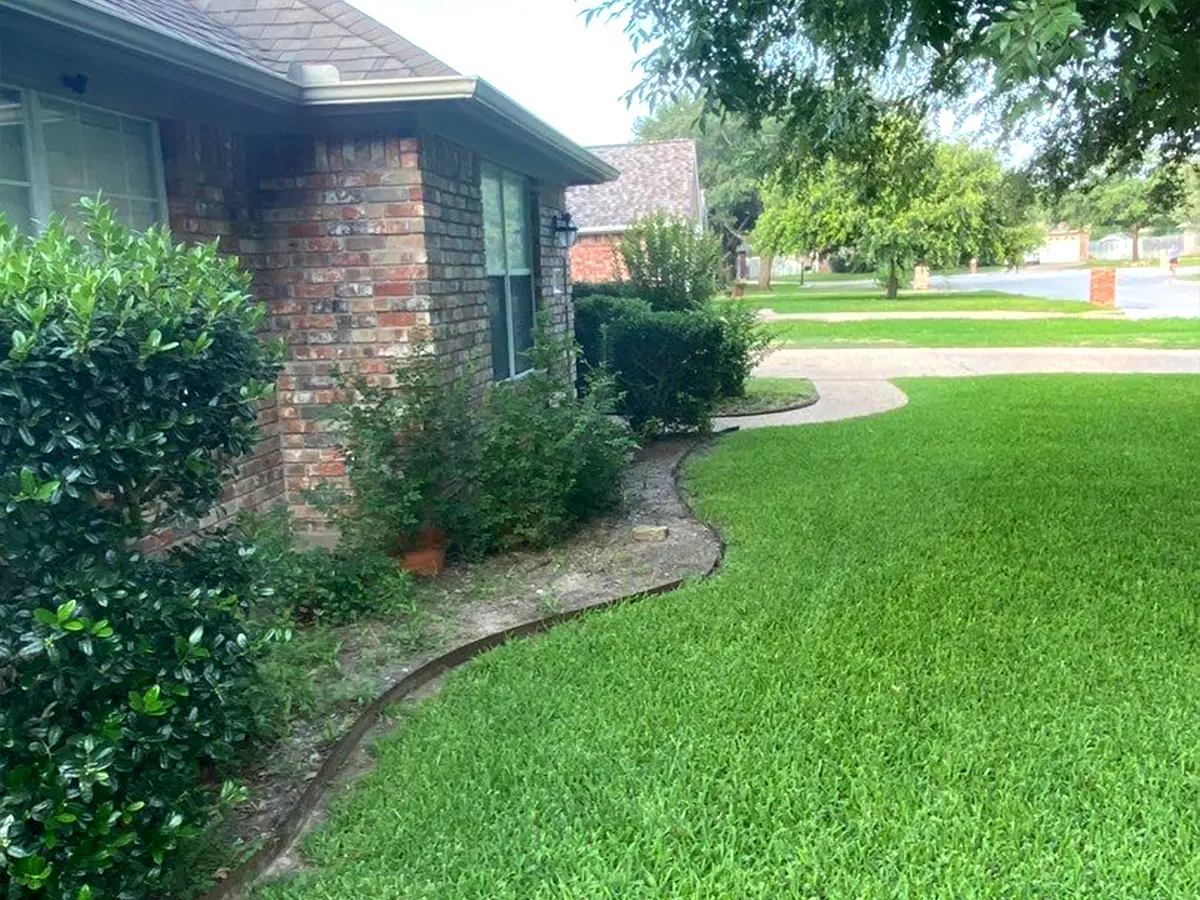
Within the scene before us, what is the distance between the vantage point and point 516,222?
8992 mm

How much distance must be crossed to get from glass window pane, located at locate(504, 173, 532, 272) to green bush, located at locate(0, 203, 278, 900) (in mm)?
5934

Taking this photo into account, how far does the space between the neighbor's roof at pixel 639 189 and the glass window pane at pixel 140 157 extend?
71.1 feet

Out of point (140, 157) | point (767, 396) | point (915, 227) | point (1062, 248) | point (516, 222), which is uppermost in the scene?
Answer: point (1062, 248)

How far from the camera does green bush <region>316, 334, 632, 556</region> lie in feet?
18.4

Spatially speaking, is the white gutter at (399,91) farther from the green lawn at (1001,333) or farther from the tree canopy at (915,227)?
the tree canopy at (915,227)

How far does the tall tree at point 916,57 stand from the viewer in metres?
3.64

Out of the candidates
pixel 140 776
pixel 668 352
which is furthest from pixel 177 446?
pixel 668 352

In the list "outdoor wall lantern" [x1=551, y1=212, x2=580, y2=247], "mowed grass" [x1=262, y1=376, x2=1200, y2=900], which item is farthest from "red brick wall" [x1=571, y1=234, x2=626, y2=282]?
"mowed grass" [x1=262, y1=376, x2=1200, y2=900]

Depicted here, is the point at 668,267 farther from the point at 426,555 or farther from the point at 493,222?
the point at 426,555

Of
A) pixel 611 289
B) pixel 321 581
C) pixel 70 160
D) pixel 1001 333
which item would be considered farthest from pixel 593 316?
pixel 1001 333

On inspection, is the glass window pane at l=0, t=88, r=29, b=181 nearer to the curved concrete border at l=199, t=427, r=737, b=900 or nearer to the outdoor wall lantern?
the curved concrete border at l=199, t=427, r=737, b=900

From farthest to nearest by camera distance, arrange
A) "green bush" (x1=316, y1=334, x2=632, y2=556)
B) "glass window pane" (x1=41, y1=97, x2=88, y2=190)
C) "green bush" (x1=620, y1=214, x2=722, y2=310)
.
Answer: "green bush" (x1=620, y1=214, x2=722, y2=310) → "green bush" (x1=316, y1=334, x2=632, y2=556) → "glass window pane" (x1=41, y1=97, x2=88, y2=190)

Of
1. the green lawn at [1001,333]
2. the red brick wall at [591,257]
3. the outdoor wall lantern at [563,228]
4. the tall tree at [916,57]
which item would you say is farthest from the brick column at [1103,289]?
the outdoor wall lantern at [563,228]

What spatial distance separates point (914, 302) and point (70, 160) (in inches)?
1346
